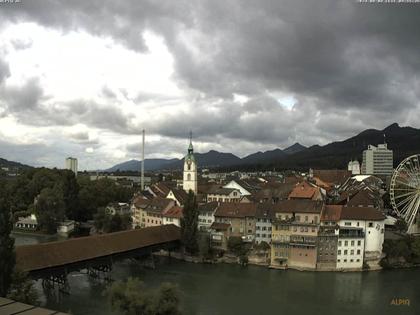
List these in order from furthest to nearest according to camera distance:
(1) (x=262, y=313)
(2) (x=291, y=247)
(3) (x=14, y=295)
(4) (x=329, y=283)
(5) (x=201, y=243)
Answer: (5) (x=201, y=243)
(2) (x=291, y=247)
(4) (x=329, y=283)
(1) (x=262, y=313)
(3) (x=14, y=295)

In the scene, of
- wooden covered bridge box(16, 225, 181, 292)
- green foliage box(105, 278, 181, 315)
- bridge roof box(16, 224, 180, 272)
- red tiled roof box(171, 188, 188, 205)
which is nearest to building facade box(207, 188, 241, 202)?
red tiled roof box(171, 188, 188, 205)

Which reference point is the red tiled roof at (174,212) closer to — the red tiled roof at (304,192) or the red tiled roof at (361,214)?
the red tiled roof at (304,192)

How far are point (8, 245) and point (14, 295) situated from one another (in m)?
2.71

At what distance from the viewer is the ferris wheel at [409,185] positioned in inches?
1900

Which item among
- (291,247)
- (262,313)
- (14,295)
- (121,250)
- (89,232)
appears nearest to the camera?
(14,295)

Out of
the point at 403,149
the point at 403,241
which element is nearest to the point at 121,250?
the point at 403,241

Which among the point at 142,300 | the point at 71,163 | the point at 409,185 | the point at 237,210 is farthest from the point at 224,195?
the point at 71,163

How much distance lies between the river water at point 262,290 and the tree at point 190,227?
2433 mm

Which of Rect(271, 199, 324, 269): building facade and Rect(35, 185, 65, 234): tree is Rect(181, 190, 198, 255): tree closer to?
Rect(271, 199, 324, 269): building facade

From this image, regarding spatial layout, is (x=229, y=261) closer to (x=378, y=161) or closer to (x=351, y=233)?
(x=351, y=233)

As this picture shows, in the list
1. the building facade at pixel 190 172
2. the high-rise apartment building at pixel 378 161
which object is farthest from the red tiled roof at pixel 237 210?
the high-rise apartment building at pixel 378 161

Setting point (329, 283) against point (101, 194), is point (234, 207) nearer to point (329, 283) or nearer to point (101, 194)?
point (329, 283)

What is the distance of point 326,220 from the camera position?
4309 centimetres

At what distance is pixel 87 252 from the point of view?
119 ft
